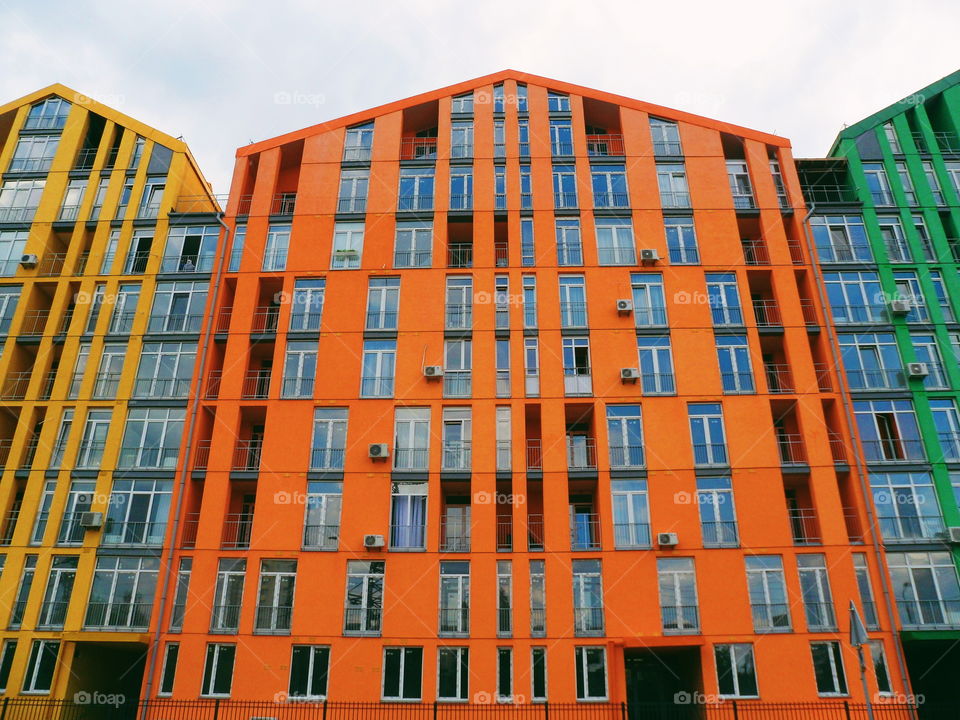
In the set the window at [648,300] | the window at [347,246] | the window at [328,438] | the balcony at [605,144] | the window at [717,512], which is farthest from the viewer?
the balcony at [605,144]

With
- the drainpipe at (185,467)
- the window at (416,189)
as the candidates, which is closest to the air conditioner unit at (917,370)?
the window at (416,189)

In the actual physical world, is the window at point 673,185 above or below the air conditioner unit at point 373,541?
above

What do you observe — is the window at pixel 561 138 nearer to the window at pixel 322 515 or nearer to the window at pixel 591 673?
the window at pixel 322 515

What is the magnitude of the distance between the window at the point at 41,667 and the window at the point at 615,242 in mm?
25883

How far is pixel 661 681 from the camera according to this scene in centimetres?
2614

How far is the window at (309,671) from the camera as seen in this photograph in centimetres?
2397

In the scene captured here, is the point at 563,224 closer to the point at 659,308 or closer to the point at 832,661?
the point at 659,308

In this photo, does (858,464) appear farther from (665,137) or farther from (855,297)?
(665,137)

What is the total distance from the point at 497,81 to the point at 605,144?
249 inches

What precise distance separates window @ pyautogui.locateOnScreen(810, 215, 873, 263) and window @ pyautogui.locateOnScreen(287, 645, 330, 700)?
85.3 ft

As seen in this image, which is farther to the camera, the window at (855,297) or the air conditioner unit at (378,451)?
the window at (855,297)

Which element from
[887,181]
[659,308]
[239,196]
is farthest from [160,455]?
[887,181]

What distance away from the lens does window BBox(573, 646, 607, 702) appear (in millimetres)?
23656

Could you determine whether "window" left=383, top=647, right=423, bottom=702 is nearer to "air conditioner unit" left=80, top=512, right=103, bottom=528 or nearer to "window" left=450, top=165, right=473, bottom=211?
"air conditioner unit" left=80, top=512, right=103, bottom=528
